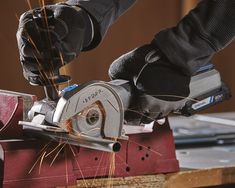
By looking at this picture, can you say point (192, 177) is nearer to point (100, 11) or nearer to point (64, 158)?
point (64, 158)

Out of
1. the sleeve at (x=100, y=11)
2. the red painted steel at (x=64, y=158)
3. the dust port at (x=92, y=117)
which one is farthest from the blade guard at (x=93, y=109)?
the sleeve at (x=100, y=11)

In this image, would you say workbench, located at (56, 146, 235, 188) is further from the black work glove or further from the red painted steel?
the black work glove

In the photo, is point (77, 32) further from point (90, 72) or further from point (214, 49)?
point (90, 72)

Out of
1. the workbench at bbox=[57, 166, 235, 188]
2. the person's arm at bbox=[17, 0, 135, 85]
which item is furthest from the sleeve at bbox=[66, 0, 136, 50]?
the workbench at bbox=[57, 166, 235, 188]

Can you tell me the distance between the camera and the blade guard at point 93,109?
1247 mm

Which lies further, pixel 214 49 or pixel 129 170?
pixel 129 170

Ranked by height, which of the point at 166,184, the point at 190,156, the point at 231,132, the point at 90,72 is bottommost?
the point at 166,184

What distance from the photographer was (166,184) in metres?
1.53

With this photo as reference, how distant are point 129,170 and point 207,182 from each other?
226 millimetres

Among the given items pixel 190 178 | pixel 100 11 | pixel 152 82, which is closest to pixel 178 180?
pixel 190 178

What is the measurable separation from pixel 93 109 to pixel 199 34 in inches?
11.0

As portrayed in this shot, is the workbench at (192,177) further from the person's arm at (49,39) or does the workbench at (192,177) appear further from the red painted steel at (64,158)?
the person's arm at (49,39)

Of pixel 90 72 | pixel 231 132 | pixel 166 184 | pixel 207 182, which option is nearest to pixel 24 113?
pixel 166 184

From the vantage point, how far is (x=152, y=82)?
1.34 meters
